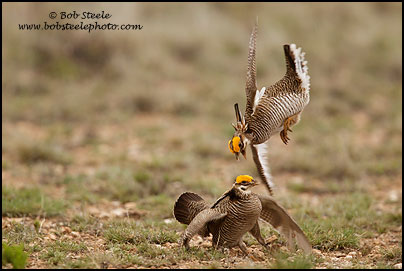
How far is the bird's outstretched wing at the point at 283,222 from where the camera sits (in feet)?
16.2

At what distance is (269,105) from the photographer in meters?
4.92

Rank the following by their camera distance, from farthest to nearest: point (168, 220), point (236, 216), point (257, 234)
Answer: point (168, 220) → point (257, 234) → point (236, 216)

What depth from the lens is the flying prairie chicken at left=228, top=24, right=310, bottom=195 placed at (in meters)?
4.85

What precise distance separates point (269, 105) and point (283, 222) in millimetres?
991

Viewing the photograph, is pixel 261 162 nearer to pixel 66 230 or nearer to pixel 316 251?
pixel 316 251

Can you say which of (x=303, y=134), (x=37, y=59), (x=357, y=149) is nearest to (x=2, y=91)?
(x=37, y=59)

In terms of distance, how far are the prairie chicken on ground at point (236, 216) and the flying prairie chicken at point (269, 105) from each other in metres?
0.35

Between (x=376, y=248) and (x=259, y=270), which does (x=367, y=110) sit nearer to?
(x=376, y=248)

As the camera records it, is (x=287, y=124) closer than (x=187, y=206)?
Yes

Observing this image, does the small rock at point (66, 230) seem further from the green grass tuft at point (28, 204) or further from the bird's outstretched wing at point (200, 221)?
the bird's outstretched wing at point (200, 221)

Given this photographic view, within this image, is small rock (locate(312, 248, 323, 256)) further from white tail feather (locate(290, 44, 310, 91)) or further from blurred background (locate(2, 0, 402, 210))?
blurred background (locate(2, 0, 402, 210))

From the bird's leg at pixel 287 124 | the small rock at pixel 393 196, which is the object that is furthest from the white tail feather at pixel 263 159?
the small rock at pixel 393 196
